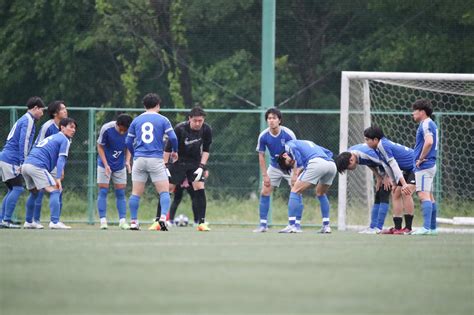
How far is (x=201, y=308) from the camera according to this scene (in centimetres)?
635

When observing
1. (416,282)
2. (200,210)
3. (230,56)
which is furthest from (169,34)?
(416,282)

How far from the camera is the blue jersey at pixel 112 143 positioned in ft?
53.5

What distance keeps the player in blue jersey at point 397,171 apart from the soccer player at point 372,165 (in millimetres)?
105

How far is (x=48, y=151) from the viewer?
15.7 metres

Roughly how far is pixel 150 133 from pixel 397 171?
3.18m

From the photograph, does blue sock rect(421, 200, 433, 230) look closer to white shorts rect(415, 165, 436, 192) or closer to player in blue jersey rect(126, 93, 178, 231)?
white shorts rect(415, 165, 436, 192)

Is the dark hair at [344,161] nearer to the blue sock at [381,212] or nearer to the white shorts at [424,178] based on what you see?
the white shorts at [424,178]

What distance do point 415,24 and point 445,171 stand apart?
6.71 m

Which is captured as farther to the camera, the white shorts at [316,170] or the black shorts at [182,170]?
the black shorts at [182,170]

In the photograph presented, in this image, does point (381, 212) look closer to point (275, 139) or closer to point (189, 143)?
point (275, 139)

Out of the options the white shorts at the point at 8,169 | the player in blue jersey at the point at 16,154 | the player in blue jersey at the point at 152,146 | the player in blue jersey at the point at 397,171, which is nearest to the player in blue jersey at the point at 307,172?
the player in blue jersey at the point at 397,171

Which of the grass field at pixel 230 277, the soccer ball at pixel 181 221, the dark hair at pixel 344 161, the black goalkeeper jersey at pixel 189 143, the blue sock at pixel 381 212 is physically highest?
the black goalkeeper jersey at pixel 189 143

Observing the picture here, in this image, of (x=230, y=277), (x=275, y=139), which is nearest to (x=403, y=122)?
(x=275, y=139)

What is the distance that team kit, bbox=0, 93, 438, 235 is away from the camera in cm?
1477
